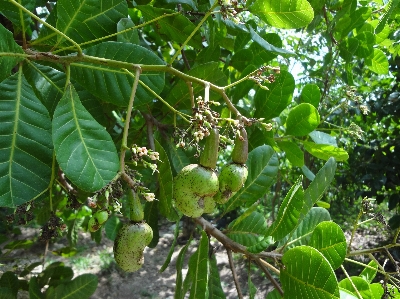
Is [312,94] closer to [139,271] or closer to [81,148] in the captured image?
[81,148]

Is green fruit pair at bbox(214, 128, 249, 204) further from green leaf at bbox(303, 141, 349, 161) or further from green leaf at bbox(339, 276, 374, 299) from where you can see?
green leaf at bbox(303, 141, 349, 161)

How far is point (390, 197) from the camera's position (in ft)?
16.6

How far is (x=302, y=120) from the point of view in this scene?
178 centimetres

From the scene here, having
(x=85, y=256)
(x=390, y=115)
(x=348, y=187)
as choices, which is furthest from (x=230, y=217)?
(x=390, y=115)

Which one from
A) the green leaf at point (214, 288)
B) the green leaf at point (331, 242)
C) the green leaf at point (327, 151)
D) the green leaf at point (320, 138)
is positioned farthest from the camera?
the green leaf at point (320, 138)

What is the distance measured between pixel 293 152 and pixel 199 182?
0.92 meters

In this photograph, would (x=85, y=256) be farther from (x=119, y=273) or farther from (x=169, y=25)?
(x=169, y=25)

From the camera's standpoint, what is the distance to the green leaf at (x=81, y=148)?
96 centimetres

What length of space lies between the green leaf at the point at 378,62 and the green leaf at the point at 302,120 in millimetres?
877

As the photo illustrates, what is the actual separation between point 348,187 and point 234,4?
5.67 metres

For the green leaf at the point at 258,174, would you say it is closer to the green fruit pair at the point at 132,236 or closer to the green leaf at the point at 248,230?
the green leaf at the point at 248,230

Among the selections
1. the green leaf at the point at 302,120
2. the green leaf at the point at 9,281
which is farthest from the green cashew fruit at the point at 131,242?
the green leaf at the point at 9,281

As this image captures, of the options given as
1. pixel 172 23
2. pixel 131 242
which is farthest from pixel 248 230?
pixel 172 23

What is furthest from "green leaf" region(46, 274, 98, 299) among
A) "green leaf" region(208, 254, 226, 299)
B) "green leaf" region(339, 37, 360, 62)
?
"green leaf" region(339, 37, 360, 62)
